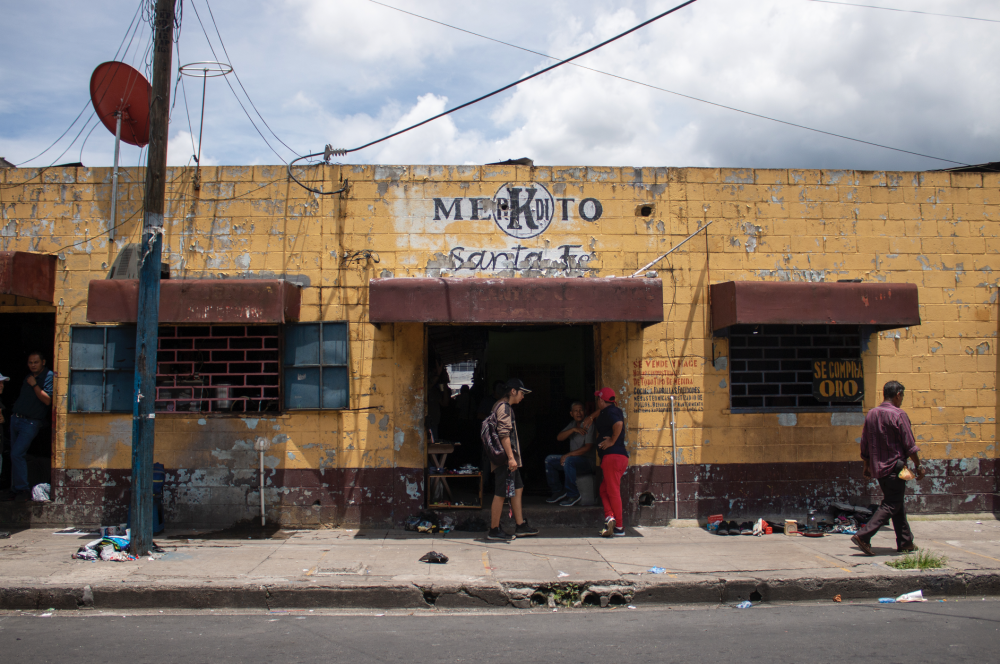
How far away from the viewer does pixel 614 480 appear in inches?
305

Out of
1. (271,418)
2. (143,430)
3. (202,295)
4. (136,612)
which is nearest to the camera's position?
(136,612)

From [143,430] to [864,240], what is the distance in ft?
28.7

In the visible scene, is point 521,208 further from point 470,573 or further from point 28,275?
point 28,275

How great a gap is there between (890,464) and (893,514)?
0.50 meters

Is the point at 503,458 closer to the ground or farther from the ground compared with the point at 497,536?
farther from the ground

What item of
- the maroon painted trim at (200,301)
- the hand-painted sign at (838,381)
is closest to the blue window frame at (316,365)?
the maroon painted trim at (200,301)

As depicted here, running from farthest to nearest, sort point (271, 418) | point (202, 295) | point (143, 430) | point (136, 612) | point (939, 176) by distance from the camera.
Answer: point (939, 176), point (271, 418), point (202, 295), point (143, 430), point (136, 612)

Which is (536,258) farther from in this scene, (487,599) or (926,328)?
(926,328)

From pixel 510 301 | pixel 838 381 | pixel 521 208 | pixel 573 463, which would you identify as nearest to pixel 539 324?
pixel 510 301

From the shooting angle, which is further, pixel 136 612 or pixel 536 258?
pixel 536 258

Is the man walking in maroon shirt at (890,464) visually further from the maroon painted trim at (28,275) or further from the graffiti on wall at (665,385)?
the maroon painted trim at (28,275)

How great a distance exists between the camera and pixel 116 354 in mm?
8211

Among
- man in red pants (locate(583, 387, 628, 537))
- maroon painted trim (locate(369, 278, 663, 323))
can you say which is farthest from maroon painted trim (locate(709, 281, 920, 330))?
man in red pants (locate(583, 387, 628, 537))

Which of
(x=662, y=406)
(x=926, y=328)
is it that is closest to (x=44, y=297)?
(x=662, y=406)
